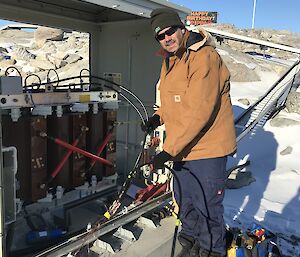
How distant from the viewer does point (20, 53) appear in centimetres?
2217

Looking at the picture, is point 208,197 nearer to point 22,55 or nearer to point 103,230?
point 103,230

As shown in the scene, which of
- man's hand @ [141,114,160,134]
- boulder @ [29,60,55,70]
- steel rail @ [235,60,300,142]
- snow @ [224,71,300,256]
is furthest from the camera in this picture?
boulder @ [29,60,55,70]

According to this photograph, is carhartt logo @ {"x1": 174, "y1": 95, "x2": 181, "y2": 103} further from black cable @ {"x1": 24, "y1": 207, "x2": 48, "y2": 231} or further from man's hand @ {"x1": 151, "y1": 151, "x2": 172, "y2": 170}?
black cable @ {"x1": 24, "y1": 207, "x2": 48, "y2": 231}

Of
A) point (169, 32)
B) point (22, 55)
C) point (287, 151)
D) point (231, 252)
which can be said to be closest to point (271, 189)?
point (287, 151)

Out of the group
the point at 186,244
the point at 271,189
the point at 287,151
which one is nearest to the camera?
the point at 186,244

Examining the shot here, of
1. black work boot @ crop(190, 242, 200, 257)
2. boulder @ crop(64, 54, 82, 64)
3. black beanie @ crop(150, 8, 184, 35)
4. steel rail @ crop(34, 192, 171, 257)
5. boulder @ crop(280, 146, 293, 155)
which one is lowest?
boulder @ crop(280, 146, 293, 155)

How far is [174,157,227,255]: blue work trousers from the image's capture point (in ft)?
8.02

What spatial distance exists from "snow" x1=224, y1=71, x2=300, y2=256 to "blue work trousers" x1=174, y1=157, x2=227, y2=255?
1.37 meters

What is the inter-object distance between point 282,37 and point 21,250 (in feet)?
92.1

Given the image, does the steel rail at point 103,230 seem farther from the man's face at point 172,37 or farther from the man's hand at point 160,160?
the man's face at point 172,37

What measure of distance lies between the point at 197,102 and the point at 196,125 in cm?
15

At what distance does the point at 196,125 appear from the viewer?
2.20 metres

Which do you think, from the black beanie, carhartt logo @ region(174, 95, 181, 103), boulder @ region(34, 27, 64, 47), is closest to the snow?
carhartt logo @ region(174, 95, 181, 103)

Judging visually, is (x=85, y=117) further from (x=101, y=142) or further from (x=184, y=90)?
(x=184, y=90)
